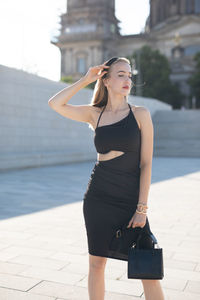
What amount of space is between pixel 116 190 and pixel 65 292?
4.10ft

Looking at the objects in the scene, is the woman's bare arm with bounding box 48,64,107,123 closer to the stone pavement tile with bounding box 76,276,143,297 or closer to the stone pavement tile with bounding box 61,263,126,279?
the stone pavement tile with bounding box 76,276,143,297

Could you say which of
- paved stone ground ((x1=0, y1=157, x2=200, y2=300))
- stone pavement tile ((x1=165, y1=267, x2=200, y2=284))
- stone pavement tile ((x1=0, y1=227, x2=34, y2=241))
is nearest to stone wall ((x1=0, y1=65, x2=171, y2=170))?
paved stone ground ((x1=0, y1=157, x2=200, y2=300))

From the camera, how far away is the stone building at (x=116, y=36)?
224ft

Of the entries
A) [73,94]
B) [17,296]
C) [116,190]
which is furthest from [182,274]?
[73,94]

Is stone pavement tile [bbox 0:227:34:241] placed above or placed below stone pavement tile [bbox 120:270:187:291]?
below

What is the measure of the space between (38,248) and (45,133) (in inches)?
494

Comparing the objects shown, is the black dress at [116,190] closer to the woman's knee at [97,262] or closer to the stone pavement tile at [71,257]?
the woman's knee at [97,262]

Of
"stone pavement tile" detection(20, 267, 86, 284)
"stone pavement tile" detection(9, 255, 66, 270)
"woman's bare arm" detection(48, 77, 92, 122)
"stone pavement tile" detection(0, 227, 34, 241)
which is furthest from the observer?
"stone pavement tile" detection(0, 227, 34, 241)

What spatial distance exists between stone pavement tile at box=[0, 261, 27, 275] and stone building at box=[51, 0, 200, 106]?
61.1 metres

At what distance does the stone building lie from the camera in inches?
2685

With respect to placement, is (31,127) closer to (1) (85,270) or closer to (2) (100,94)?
(1) (85,270)

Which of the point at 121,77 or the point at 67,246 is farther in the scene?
the point at 67,246

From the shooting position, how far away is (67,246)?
479cm

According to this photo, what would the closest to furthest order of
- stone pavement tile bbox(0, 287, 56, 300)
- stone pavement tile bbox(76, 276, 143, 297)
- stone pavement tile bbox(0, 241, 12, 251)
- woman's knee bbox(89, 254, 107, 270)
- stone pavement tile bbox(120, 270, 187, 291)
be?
1. woman's knee bbox(89, 254, 107, 270)
2. stone pavement tile bbox(0, 287, 56, 300)
3. stone pavement tile bbox(76, 276, 143, 297)
4. stone pavement tile bbox(120, 270, 187, 291)
5. stone pavement tile bbox(0, 241, 12, 251)
